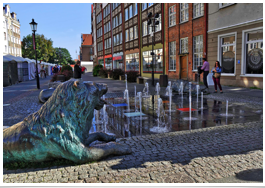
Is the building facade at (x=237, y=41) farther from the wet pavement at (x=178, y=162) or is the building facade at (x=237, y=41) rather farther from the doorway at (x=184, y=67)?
the wet pavement at (x=178, y=162)

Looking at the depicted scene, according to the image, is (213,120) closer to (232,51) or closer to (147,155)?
(147,155)

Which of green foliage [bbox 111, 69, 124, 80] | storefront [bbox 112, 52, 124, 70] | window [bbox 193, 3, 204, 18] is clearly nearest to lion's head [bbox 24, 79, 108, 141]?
window [bbox 193, 3, 204, 18]

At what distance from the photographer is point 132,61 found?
3391 centimetres

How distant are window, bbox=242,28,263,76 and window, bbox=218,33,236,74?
3.20 ft

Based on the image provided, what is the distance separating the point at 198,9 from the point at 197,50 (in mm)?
3295

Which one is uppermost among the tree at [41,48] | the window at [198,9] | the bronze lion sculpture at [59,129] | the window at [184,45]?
the tree at [41,48]

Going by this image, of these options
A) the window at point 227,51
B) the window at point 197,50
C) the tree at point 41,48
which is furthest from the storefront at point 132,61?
the tree at point 41,48

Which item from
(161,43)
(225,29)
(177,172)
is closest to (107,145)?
(177,172)

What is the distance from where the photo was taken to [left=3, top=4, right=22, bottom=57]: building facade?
4797 centimetres

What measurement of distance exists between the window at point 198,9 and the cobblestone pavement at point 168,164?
15927 mm

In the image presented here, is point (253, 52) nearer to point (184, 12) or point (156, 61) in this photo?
point (184, 12)

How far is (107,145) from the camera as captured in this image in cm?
340

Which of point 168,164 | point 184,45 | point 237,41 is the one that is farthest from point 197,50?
point 168,164

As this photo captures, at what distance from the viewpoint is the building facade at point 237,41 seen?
13.5 metres
